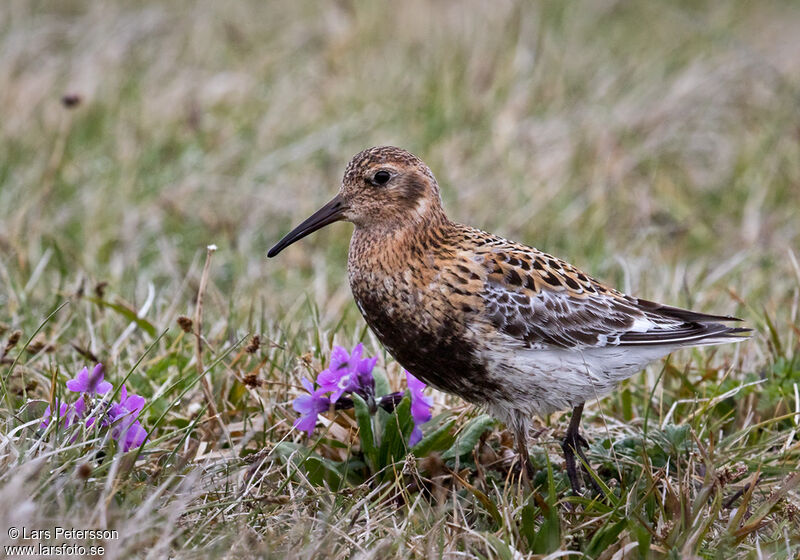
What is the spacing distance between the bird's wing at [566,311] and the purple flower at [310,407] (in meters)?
0.72

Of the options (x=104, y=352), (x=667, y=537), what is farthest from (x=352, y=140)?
(x=667, y=537)

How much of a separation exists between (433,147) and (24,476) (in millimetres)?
5447

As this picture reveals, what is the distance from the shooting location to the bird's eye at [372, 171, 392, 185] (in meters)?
4.70

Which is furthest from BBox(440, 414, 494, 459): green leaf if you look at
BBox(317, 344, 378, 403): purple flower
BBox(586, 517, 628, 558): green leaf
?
BBox(586, 517, 628, 558): green leaf

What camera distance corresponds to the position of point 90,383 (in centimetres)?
415

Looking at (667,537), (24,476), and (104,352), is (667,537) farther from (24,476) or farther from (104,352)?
(104,352)

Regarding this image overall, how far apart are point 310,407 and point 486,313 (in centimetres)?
78

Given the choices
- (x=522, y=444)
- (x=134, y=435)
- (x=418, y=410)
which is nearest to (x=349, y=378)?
(x=418, y=410)

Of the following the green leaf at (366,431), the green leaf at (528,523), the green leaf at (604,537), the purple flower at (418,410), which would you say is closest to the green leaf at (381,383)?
the purple flower at (418,410)

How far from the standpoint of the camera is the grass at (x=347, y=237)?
4043 millimetres

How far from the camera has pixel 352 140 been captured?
8445 millimetres

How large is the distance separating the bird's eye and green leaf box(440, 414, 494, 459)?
105cm

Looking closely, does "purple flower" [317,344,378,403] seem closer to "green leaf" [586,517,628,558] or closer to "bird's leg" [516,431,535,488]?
"bird's leg" [516,431,535,488]

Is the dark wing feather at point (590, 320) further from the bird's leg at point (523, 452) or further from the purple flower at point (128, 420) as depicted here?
the purple flower at point (128, 420)
